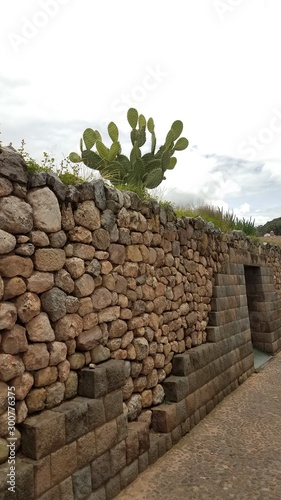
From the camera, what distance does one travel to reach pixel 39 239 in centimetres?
291

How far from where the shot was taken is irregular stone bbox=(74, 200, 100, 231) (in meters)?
3.37

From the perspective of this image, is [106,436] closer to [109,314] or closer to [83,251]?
[109,314]

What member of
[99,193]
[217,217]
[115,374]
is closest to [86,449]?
[115,374]

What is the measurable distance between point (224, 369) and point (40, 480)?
4088mm

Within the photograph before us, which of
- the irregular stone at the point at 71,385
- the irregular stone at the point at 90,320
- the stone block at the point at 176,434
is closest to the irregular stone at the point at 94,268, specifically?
the irregular stone at the point at 90,320

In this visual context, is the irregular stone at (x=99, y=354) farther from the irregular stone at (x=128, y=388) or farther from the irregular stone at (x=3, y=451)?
the irregular stone at (x=3, y=451)

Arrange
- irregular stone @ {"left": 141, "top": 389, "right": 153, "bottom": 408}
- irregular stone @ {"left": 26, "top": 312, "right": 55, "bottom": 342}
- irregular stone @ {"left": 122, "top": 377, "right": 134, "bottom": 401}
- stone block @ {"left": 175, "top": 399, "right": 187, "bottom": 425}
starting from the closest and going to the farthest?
irregular stone @ {"left": 26, "top": 312, "right": 55, "bottom": 342} → irregular stone @ {"left": 122, "top": 377, "right": 134, "bottom": 401} → irregular stone @ {"left": 141, "top": 389, "right": 153, "bottom": 408} → stone block @ {"left": 175, "top": 399, "right": 187, "bottom": 425}

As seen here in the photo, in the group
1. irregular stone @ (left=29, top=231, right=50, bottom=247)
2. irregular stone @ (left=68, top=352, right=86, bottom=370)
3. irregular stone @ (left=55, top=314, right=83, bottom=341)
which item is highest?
irregular stone @ (left=29, top=231, right=50, bottom=247)

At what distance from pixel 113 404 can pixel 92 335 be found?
24.8 inches

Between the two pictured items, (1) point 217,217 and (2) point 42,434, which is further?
(1) point 217,217

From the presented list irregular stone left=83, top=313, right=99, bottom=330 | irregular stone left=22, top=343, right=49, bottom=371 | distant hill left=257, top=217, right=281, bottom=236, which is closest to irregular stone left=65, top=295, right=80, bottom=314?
irregular stone left=83, top=313, right=99, bottom=330

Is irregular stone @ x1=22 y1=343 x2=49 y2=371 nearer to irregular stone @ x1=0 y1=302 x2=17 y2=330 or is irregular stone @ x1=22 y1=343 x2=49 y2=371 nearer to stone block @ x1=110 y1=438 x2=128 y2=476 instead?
irregular stone @ x1=0 y1=302 x2=17 y2=330

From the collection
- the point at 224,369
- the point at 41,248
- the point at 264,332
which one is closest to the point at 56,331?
the point at 41,248

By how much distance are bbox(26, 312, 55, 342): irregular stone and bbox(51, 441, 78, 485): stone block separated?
2.62 ft
